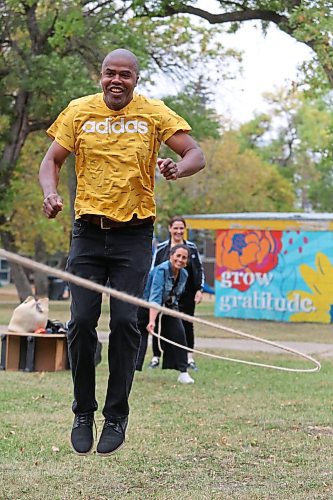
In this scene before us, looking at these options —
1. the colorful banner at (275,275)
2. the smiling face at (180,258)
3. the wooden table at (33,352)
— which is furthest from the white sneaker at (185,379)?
the colorful banner at (275,275)

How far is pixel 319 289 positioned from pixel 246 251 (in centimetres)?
230

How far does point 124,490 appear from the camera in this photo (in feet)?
19.7

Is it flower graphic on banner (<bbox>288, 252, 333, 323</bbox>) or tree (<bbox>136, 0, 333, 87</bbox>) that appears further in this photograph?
flower graphic on banner (<bbox>288, 252, 333, 323</bbox>)

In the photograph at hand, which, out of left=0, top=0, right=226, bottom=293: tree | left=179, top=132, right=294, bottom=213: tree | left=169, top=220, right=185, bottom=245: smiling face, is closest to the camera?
left=169, top=220, right=185, bottom=245: smiling face

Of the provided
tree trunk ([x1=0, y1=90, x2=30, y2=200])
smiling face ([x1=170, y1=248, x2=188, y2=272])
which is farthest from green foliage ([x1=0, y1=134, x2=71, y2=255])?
smiling face ([x1=170, y1=248, x2=188, y2=272])

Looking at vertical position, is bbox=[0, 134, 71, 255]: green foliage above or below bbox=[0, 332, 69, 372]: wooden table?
above

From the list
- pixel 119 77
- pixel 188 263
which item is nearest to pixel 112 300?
pixel 119 77

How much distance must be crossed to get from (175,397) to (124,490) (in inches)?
168

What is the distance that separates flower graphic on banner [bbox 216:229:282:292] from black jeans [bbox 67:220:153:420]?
19.0m

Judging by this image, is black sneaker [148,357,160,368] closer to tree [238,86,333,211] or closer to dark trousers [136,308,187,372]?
dark trousers [136,308,187,372]

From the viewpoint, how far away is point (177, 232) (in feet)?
38.3

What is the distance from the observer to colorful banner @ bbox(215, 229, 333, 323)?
2381 cm

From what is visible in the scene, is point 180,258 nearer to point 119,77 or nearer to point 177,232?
point 177,232

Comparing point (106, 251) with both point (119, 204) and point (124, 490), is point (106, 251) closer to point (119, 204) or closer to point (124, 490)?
point (119, 204)
